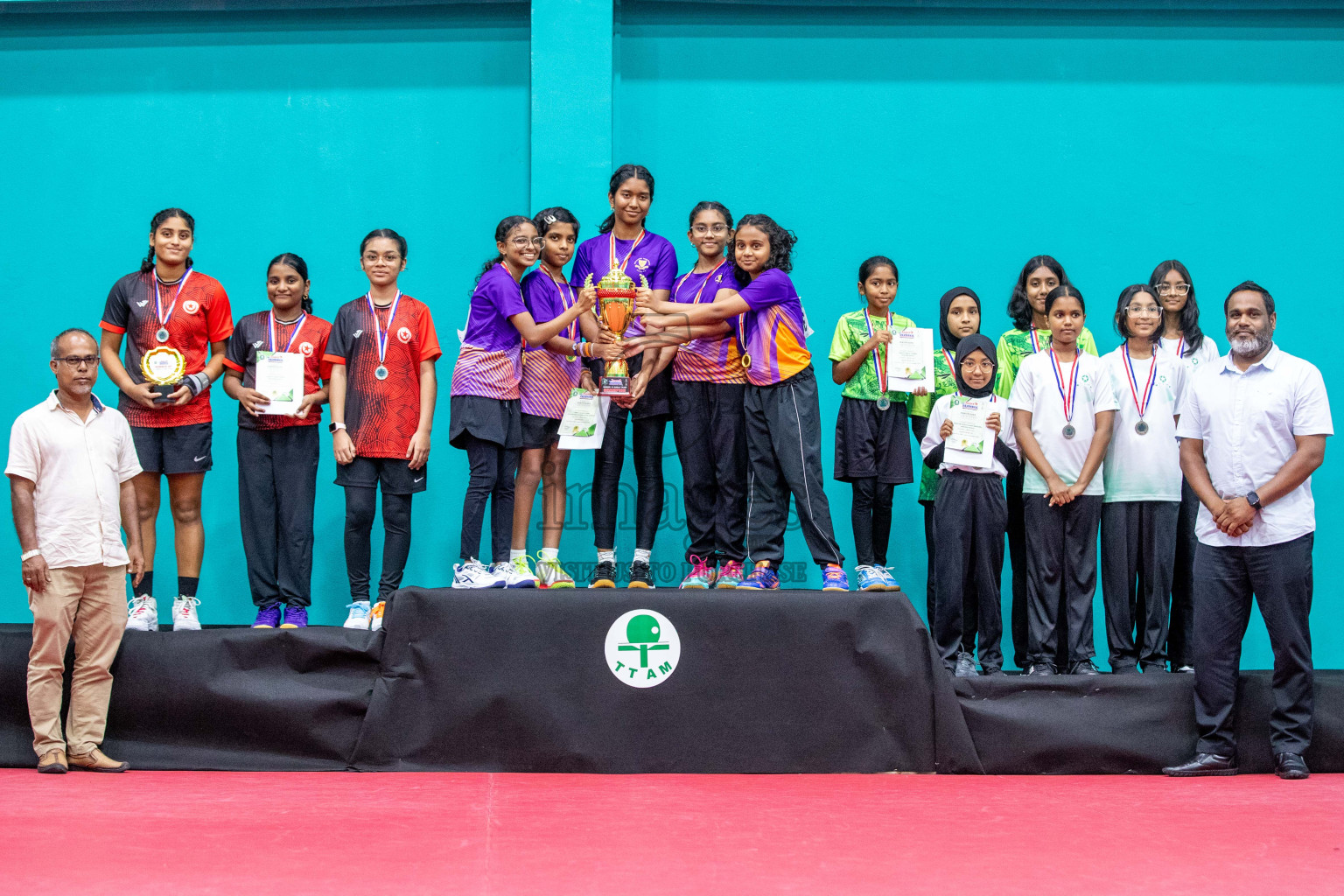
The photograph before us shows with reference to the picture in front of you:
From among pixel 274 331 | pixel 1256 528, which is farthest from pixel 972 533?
pixel 274 331

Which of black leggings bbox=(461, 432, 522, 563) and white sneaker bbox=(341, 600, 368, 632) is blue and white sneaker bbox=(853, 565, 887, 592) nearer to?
black leggings bbox=(461, 432, 522, 563)

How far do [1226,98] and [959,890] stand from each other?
5.15 metres

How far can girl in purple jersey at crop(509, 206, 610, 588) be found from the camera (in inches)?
173

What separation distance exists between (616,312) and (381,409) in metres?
1.04

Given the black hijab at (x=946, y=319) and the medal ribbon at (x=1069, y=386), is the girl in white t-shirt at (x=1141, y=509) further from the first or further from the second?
the black hijab at (x=946, y=319)

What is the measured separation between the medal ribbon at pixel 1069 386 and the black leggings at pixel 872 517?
0.78m

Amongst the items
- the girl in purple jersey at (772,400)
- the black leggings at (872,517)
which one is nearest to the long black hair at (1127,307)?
the black leggings at (872,517)

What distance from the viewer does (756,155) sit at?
5891 mm

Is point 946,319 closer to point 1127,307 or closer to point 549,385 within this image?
point 1127,307

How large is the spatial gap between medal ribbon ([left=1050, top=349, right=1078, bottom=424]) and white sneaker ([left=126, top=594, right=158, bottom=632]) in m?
3.63

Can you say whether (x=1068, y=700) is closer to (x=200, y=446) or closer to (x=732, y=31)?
(x=200, y=446)

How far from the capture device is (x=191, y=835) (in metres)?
2.84

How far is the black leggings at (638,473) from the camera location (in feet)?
14.4

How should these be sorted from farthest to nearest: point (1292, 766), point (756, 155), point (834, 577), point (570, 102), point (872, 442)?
point (756, 155) → point (570, 102) → point (872, 442) → point (834, 577) → point (1292, 766)
